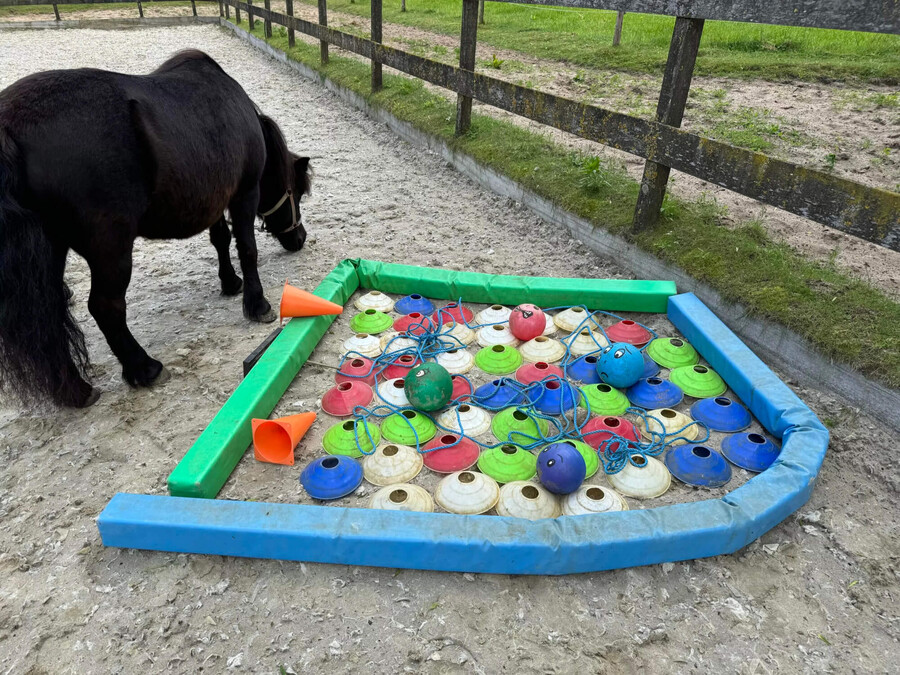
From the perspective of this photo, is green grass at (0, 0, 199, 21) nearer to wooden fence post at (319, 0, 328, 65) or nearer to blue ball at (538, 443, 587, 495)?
wooden fence post at (319, 0, 328, 65)

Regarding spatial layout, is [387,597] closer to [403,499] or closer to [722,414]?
[403,499]

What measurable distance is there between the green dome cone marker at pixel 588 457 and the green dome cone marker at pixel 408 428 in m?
0.64

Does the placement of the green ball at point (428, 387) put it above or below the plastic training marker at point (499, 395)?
above

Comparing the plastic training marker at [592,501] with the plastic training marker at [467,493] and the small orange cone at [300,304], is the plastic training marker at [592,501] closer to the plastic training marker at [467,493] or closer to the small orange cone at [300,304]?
the plastic training marker at [467,493]

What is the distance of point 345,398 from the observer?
2.96 m

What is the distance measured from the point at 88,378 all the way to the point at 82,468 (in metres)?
0.68

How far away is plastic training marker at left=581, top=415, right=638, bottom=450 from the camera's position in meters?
2.70

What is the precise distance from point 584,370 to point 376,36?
22.0ft

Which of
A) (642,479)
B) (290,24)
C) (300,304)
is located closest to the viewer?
(642,479)

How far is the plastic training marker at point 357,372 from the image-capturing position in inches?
125

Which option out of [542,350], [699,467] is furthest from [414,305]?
[699,467]

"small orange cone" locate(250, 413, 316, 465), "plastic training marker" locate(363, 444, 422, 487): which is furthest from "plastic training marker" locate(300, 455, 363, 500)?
"small orange cone" locate(250, 413, 316, 465)

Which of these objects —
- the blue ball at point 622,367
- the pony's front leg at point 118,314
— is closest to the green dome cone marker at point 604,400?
the blue ball at point 622,367

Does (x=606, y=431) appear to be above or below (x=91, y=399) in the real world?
above
